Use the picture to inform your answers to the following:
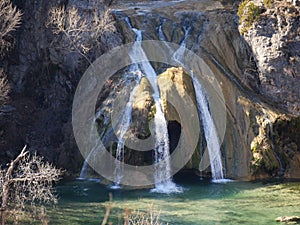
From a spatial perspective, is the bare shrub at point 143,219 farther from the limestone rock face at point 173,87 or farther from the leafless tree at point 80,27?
the leafless tree at point 80,27

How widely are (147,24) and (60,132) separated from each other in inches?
340

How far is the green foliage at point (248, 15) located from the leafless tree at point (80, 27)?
762 centimetres

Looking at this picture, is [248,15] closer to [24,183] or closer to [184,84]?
[184,84]

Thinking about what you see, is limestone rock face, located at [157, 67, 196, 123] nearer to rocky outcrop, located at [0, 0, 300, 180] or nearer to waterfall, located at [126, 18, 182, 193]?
rocky outcrop, located at [0, 0, 300, 180]

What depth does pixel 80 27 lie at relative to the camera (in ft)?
88.5

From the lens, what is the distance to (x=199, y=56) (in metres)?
25.9

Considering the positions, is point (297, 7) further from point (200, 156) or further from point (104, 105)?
point (104, 105)

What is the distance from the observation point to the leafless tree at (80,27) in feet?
85.4

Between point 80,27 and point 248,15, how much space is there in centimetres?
985

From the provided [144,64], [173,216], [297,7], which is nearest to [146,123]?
[144,64]

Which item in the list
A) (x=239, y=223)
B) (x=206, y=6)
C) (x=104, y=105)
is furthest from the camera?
(x=206, y=6)

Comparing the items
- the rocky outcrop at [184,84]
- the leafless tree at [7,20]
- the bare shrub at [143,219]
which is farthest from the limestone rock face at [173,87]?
the bare shrub at [143,219]

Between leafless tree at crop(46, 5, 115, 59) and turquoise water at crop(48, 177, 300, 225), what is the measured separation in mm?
8845

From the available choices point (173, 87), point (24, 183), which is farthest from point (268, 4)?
point (24, 183)
